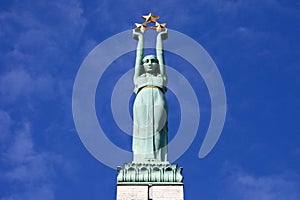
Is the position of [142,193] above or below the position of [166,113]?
below

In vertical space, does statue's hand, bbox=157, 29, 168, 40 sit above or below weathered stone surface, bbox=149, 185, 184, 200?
above

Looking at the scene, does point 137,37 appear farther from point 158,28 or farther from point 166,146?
point 166,146

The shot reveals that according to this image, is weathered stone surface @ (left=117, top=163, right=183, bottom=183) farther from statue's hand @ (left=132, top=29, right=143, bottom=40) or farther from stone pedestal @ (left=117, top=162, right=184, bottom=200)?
statue's hand @ (left=132, top=29, right=143, bottom=40)

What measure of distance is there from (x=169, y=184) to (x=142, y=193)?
94 cm

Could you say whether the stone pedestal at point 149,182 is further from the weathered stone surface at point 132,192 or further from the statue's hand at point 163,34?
the statue's hand at point 163,34

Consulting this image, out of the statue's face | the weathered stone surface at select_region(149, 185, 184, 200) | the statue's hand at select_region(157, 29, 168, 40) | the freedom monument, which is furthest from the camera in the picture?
the statue's hand at select_region(157, 29, 168, 40)

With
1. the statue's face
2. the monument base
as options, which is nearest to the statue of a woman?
the statue's face

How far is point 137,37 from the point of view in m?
32.9

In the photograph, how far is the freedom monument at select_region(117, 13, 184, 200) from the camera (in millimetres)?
27047

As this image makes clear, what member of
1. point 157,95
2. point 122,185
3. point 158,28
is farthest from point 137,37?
point 122,185

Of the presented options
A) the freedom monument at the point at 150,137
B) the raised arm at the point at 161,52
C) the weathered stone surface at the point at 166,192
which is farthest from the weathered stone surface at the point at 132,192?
the raised arm at the point at 161,52

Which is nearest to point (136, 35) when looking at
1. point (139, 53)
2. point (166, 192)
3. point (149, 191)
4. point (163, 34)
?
point (163, 34)

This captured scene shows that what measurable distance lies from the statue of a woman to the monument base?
154 centimetres

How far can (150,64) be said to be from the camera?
3128cm
